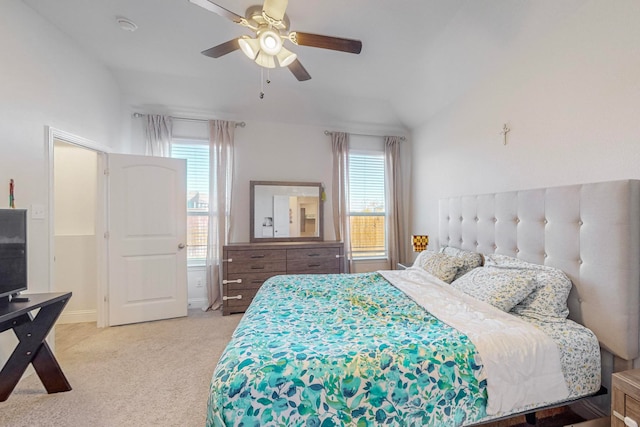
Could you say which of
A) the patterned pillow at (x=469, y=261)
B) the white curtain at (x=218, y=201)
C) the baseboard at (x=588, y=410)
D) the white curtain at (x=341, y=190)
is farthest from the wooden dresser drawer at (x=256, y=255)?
the baseboard at (x=588, y=410)

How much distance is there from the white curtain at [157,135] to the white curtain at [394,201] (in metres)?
3.22

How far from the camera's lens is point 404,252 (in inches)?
166

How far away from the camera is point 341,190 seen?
405 cm

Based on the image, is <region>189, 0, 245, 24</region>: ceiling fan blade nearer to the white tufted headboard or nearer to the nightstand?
the white tufted headboard

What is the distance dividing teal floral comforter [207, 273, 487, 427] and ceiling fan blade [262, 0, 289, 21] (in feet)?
6.62

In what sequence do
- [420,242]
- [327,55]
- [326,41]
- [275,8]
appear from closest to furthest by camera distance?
[275,8] → [326,41] → [327,55] → [420,242]

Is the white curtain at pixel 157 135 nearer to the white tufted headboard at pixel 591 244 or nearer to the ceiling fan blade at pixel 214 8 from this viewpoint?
the ceiling fan blade at pixel 214 8

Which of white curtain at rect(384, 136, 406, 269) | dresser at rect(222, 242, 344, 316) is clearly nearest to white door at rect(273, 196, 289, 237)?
dresser at rect(222, 242, 344, 316)

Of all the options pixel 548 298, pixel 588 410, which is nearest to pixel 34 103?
pixel 548 298

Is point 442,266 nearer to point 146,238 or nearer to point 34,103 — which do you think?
point 146,238

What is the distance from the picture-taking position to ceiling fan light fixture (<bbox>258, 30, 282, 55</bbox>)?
183 cm

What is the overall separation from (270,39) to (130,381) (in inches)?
112

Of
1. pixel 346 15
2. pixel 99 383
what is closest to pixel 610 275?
pixel 346 15

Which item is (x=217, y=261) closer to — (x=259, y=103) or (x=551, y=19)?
(x=259, y=103)
